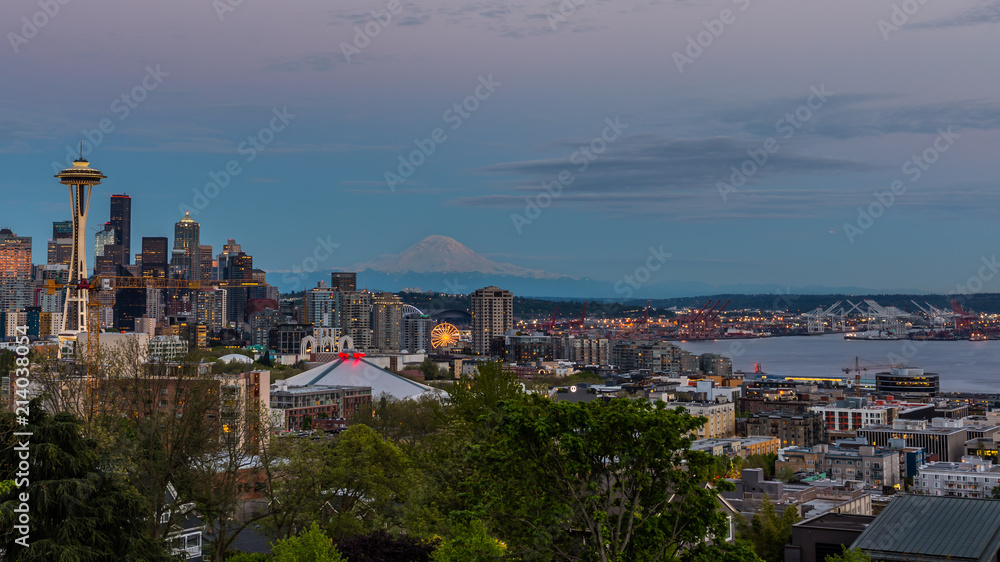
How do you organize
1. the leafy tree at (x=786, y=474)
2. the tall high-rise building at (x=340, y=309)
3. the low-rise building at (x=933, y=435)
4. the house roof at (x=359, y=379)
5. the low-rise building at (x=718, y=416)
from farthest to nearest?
the tall high-rise building at (x=340, y=309), the house roof at (x=359, y=379), the low-rise building at (x=718, y=416), the low-rise building at (x=933, y=435), the leafy tree at (x=786, y=474)

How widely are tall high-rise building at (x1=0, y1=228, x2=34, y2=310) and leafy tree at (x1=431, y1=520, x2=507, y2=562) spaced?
351 ft

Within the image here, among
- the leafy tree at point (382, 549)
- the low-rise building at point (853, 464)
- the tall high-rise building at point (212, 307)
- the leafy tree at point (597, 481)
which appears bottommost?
the low-rise building at point (853, 464)

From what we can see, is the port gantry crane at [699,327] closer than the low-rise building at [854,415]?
No

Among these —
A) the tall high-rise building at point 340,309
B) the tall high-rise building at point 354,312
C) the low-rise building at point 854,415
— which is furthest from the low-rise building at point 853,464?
the tall high-rise building at point 340,309

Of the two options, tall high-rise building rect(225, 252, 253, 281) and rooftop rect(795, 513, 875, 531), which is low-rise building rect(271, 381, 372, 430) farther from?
tall high-rise building rect(225, 252, 253, 281)

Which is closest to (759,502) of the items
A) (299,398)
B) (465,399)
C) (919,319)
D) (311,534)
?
(465,399)

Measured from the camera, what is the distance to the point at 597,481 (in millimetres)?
5766

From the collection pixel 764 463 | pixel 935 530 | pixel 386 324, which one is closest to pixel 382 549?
pixel 935 530

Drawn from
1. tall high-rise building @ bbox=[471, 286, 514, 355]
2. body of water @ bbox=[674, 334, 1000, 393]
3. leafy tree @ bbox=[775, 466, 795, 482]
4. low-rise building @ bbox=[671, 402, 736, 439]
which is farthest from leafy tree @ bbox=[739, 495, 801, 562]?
tall high-rise building @ bbox=[471, 286, 514, 355]

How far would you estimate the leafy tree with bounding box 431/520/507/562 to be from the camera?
6355 mm

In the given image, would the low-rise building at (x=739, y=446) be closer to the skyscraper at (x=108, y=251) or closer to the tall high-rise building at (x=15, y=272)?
the tall high-rise building at (x=15, y=272)

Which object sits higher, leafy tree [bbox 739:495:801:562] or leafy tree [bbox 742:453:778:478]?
leafy tree [bbox 739:495:801:562]

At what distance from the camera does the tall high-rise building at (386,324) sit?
10250cm

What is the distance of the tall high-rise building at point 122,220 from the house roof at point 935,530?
134218mm
